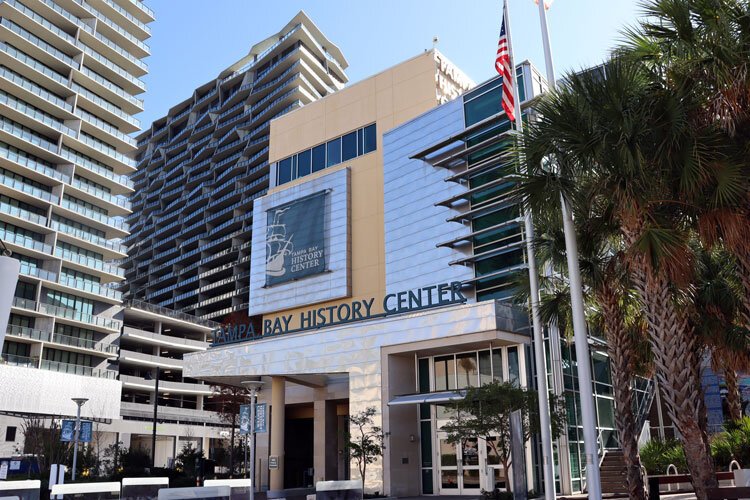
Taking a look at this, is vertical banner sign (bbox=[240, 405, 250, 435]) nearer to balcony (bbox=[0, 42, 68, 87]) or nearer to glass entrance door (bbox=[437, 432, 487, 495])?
glass entrance door (bbox=[437, 432, 487, 495])

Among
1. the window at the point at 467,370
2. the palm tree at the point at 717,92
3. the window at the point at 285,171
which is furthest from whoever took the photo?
the window at the point at 285,171

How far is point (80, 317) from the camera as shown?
73.5m

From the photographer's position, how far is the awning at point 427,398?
30.8 metres

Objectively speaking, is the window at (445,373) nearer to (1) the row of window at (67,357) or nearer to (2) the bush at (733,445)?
(2) the bush at (733,445)

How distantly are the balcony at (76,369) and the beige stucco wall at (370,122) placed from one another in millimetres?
29008

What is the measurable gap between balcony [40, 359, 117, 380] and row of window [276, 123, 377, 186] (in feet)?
102

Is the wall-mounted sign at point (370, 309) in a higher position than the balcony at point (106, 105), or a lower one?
lower

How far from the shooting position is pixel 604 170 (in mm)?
15484

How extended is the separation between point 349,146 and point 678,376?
1604 inches

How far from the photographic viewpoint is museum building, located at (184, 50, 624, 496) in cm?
3325

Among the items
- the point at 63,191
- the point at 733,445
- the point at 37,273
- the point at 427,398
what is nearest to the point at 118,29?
the point at 63,191

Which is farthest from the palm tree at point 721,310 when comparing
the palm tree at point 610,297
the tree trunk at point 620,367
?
the tree trunk at point 620,367

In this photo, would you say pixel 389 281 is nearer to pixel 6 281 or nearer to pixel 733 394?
pixel 733 394

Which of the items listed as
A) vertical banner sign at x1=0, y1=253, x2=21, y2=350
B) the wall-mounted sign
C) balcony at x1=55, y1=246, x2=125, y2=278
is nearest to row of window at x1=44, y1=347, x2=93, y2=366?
balcony at x1=55, y1=246, x2=125, y2=278
